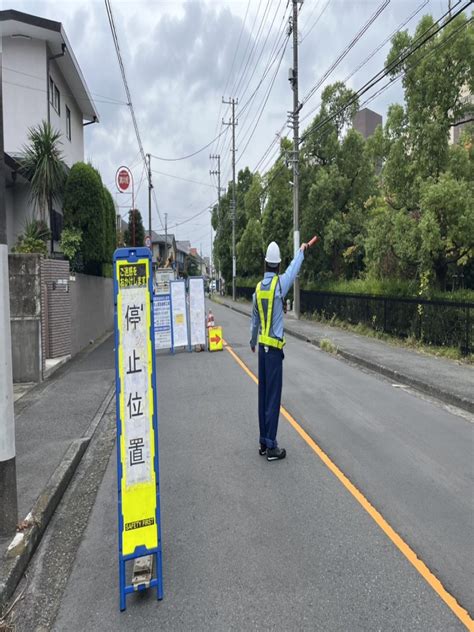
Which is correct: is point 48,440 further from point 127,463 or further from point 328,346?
point 328,346

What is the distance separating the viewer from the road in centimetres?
291

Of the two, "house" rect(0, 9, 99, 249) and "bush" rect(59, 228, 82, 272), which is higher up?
"house" rect(0, 9, 99, 249)

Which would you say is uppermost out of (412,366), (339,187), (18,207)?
(339,187)

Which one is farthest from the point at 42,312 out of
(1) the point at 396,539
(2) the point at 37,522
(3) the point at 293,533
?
(1) the point at 396,539

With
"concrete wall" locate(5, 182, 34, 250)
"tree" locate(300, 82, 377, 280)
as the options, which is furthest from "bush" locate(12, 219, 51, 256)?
"tree" locate(300, 82, 377, 280)

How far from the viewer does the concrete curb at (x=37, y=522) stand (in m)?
3.13

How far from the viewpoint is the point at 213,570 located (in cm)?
331

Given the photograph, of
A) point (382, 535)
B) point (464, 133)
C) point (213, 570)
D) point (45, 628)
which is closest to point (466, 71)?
point (464, 133)

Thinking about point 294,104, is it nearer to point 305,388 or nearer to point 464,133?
point 464,133

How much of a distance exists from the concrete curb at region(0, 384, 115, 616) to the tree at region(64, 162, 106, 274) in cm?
982

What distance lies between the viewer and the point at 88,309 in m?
14.8

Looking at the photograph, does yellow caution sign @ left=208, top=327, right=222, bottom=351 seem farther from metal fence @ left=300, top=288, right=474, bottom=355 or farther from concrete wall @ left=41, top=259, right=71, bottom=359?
metal fence @ left=300, top=288, right=474, bottom=355

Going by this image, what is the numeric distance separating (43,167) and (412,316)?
10.5m

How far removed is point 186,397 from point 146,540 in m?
5.31
